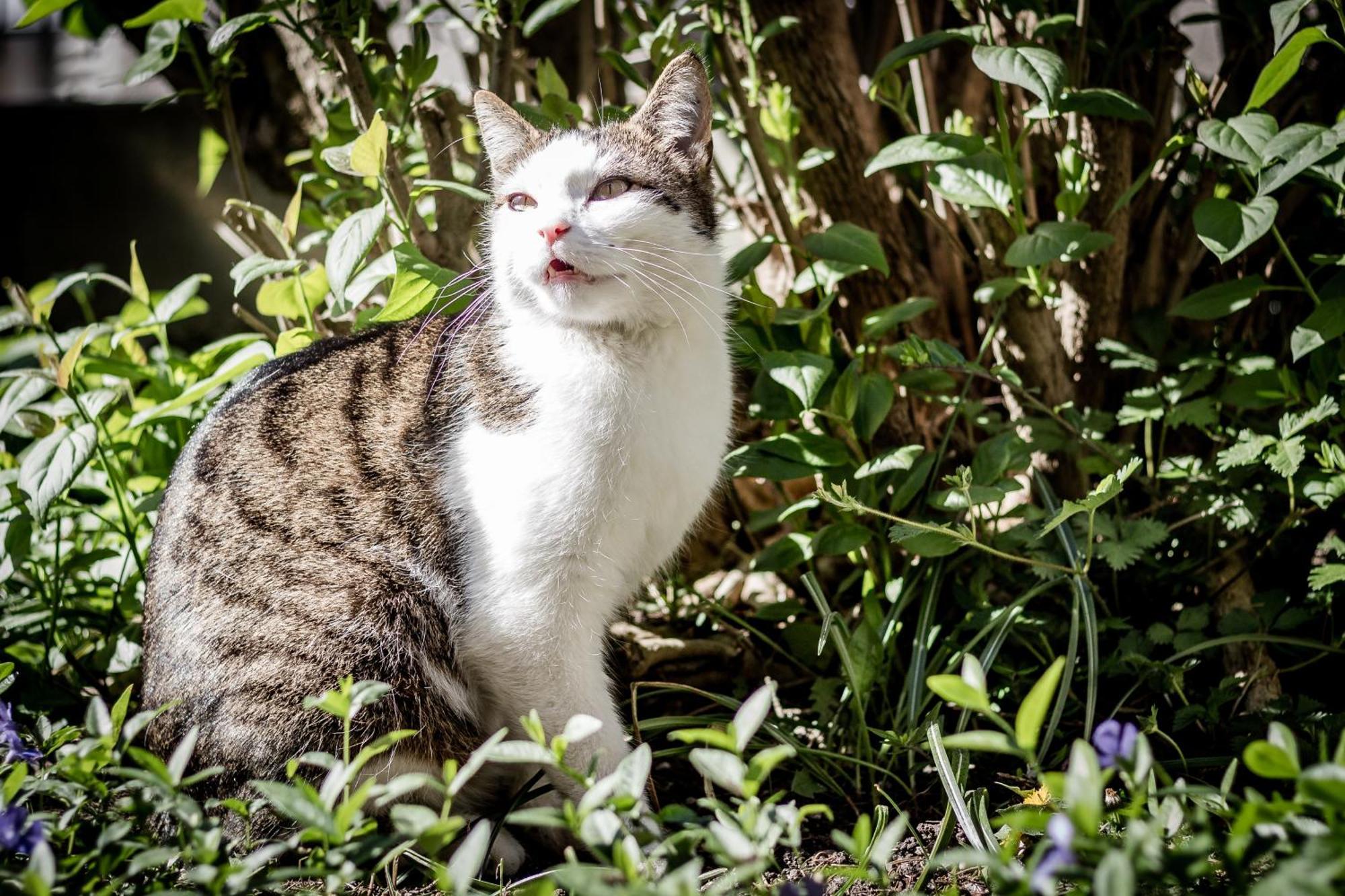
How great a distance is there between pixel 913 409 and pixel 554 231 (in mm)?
1200

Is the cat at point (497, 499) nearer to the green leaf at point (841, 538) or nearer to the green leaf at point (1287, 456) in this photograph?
the green leaf at point (841, 538)

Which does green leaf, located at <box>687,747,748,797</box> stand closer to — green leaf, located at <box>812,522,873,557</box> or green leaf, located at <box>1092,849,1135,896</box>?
green leaf, located at <box>1092,849,1135,896</box>

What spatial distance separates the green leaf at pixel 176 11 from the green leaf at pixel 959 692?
184 cm

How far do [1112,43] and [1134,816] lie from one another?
195cm

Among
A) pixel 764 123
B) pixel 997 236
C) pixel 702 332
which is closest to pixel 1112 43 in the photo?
pixel 997 236

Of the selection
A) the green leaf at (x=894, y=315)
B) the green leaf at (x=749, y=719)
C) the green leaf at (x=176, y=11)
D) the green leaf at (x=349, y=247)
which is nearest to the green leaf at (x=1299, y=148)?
the green leaf at (x=894, y=315)

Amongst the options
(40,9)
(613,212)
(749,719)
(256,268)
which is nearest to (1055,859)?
(749,719)

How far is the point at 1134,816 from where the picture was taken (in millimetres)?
1117

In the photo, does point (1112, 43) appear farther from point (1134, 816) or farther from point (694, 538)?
point (1134, 816)

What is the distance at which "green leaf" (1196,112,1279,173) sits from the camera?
5.78 feet

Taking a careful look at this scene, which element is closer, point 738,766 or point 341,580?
point 738,766

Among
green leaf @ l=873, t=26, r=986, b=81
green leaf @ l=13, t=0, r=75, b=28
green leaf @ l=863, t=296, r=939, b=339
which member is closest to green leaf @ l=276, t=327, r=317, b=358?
green leaf @ l=13, t=0, r=75, b=28

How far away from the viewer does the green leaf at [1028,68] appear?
5.75 ft

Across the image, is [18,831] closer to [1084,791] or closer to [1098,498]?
[1084,791]
